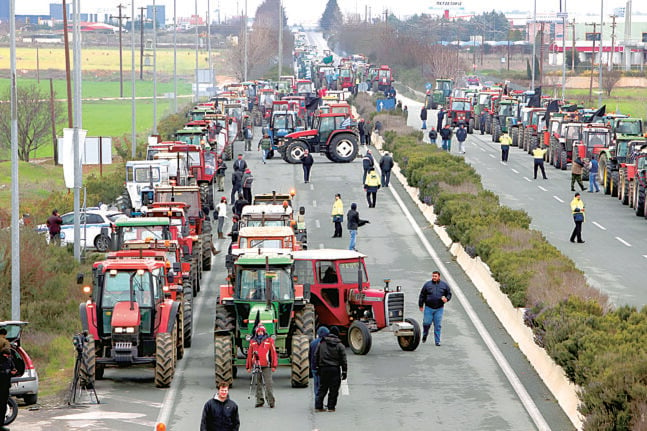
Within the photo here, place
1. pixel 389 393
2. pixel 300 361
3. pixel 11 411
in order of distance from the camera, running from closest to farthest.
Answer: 1. pixel 11 411
2. pixel 300 361
3. pixel 389 393

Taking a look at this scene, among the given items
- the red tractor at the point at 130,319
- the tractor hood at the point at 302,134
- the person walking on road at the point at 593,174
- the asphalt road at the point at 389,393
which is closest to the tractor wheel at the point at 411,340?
the asphalt road at the point at 389,393

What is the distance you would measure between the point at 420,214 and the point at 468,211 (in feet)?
24.1

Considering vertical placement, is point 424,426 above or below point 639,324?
below

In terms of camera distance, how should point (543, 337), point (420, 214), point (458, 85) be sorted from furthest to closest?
1. point (458, 85)
2. point (420, 214)
3. point (543, 337)

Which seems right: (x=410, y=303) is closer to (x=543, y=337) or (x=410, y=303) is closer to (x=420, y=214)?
(x=543, y=337)

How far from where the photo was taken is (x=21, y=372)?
21.1 m

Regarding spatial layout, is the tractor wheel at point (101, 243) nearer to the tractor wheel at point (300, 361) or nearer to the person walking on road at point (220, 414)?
the tractor wheel at point (300, 361)

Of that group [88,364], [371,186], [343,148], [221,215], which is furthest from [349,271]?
[343,148]

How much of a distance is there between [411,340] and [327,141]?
3561cm

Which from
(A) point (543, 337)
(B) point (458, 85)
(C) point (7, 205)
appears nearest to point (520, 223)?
(A) point (543, 337)

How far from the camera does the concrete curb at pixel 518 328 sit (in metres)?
21.3

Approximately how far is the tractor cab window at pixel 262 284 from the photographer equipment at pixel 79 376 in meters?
2.89

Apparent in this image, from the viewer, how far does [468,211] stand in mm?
40969

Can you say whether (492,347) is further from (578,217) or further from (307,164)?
(307,164)
